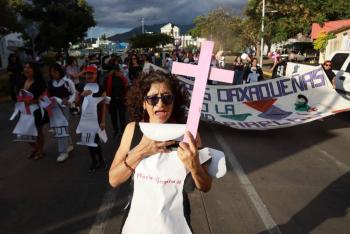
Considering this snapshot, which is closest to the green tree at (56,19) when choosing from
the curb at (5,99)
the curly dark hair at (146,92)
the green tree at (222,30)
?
the green tree at (222,30)

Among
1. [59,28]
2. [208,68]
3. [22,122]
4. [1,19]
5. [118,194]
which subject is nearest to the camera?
[208,68]

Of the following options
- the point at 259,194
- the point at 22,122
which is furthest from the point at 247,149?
the point at 22,122

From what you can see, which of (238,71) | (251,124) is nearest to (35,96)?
(251,124)

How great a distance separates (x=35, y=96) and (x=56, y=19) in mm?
34031

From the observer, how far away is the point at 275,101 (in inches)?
416

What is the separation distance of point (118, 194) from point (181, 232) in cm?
358

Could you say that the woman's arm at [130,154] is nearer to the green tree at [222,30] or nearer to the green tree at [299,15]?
the green tree at [222,30]

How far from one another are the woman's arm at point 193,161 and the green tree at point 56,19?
37721 millimetres

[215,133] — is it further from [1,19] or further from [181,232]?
[1,19]

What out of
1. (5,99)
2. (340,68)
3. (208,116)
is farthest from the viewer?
(5,99)

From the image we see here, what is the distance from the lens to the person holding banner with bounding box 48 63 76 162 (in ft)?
24.1

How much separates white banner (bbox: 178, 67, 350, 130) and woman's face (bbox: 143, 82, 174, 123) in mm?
7424

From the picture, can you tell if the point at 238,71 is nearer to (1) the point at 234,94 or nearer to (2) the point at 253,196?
(1) the point at 234,94

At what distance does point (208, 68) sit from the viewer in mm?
2037
